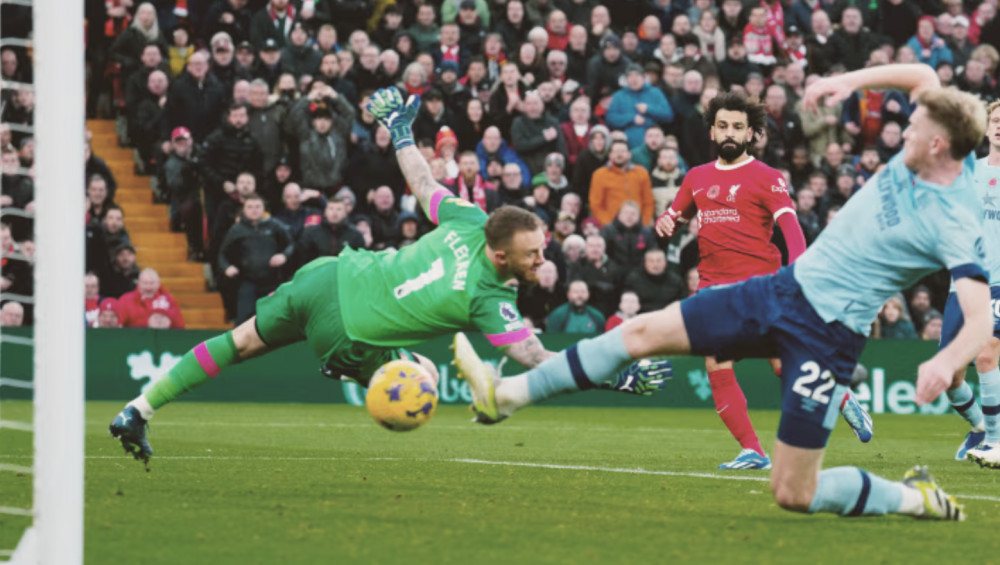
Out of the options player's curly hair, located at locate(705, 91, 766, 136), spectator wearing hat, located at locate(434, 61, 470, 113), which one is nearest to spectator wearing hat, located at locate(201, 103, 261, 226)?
spectator wearing hat, located at locate(434, 61, 470, 113)

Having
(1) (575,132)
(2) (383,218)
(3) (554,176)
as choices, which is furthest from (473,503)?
(1) (575,132)

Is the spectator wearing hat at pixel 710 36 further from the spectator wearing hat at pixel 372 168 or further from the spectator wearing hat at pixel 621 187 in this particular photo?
the spectator wearing hat at pixel 372 168

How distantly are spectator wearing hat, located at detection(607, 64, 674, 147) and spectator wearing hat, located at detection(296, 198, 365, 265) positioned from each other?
13.9 feet

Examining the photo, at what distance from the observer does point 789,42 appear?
22.2 meters

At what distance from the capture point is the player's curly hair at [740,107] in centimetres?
1026

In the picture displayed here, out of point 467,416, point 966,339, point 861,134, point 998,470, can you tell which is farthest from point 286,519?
point 861,134

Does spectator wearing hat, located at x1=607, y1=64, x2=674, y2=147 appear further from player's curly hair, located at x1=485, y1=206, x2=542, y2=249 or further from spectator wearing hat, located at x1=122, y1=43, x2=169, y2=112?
player's curly hair, located at x1=485, y1=206, x2=542, y2=249

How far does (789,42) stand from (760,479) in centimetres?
1404

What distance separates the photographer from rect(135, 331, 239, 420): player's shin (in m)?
9.13

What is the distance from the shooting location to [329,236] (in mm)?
18594

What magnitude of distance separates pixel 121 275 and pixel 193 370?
10235 millimetres

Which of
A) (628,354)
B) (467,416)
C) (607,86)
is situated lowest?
(467,416)

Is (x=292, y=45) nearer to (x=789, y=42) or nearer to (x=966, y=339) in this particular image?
(x=789, y=42)

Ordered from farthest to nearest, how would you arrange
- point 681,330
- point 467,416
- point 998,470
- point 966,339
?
1. point 467,416
2. point 998,470
3. point 681,330
4. point 966,339
